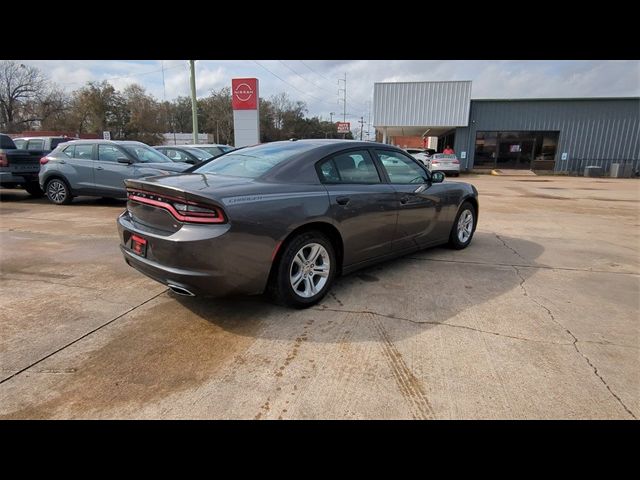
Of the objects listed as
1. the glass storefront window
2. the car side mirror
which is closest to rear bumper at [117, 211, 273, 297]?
the car side mirror

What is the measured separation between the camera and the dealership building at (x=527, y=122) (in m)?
24.8

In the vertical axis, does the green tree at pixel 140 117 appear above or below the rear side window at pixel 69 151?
above

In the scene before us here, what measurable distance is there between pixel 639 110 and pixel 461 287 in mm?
29398

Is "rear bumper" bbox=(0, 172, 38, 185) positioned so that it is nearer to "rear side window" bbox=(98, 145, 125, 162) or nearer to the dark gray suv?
the dark gray suv

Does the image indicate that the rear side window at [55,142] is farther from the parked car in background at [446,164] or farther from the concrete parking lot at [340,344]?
the parked car in background at [446,164]

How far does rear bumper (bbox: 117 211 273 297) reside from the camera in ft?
9.20

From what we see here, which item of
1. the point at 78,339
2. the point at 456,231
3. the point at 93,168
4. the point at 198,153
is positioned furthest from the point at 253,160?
the point at 198,153

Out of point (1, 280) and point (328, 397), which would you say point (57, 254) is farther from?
point (328, 397)

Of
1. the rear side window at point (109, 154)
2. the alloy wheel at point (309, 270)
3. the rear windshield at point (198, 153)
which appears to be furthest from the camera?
the rear windshield at point (198, 153)

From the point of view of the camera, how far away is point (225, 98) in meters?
66.6

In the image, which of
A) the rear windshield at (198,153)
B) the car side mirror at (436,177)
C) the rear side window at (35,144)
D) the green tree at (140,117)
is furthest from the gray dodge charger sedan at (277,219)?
the green tree at (140,117)

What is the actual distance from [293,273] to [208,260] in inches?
33.5

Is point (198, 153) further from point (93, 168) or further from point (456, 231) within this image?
point (456, 231)

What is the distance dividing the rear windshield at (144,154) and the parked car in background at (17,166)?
293cm
